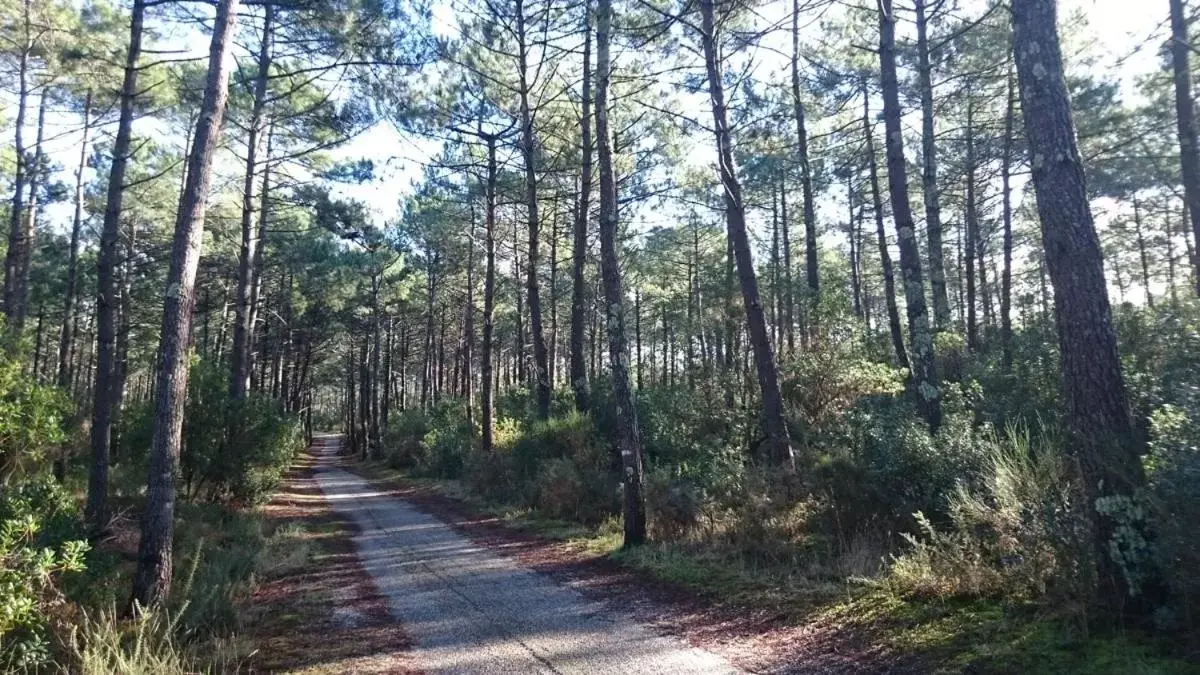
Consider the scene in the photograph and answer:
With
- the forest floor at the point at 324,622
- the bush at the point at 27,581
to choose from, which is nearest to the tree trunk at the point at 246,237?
the forest floor at the point at 324,622

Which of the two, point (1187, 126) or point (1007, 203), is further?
point (1007, 203)

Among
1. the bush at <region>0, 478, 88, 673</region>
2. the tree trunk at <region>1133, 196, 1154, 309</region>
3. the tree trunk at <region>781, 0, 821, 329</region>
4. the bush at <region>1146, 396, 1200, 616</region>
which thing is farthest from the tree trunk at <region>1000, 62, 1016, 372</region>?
the bush at <region>0, 478, 88, 673</region>

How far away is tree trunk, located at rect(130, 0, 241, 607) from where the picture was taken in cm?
648

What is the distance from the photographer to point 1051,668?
12.6 feet

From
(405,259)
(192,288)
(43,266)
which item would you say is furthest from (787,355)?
(43,266)

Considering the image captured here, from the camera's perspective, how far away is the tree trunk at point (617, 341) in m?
9.31

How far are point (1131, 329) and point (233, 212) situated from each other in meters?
20.7

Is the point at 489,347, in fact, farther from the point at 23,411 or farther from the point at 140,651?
the point at 140,651

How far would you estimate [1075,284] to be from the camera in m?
4.53

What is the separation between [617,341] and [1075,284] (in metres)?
6.01

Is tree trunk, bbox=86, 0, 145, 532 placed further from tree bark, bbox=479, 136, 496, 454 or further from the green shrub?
tree bark, bbox=479, 136, 496, 454

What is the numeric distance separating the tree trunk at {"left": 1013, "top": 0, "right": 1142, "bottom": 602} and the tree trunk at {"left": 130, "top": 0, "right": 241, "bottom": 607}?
24.7 ft

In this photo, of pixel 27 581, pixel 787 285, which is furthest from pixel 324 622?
pixel 787 285

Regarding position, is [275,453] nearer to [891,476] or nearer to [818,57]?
[891,476]
